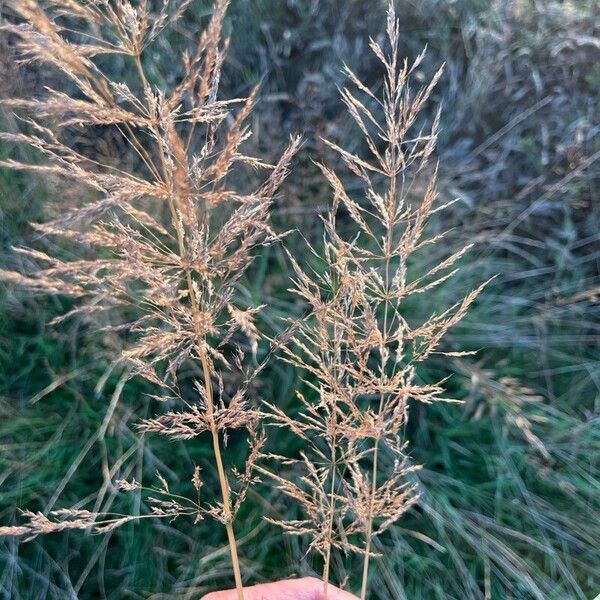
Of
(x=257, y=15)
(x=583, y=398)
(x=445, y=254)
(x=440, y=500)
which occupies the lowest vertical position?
(x=440, y=500)

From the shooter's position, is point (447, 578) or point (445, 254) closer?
point (447, 578)

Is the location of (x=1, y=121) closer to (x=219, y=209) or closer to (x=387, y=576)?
(x=219, y=209)

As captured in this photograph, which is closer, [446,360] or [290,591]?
[290,591]

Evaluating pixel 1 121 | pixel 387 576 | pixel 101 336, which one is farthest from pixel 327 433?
pixel 1 121

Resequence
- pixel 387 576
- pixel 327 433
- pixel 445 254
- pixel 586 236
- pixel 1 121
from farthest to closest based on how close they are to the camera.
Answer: pixel 586 236 < pixel 445 254 < pixel 1 121 < pixel 387 576 < pixel 327 433

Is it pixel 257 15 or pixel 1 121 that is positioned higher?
pixel 257 15

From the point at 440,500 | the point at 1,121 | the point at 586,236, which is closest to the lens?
the point at 440,500

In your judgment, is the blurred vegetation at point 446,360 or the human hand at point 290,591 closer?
the human hand at point 290,591

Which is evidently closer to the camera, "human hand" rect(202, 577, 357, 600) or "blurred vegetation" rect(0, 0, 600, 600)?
"human hand" rect(202, 577, 357, 600)
